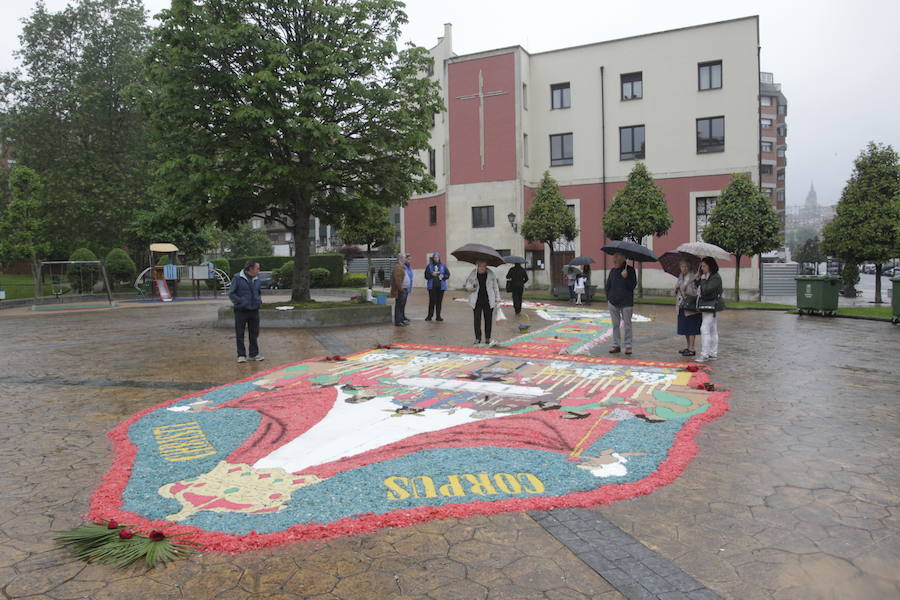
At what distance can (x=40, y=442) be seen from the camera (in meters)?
5.60

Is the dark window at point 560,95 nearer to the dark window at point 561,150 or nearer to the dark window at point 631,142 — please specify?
the dark window at point 561,150

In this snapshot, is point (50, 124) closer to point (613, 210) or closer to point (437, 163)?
point (437, 163)

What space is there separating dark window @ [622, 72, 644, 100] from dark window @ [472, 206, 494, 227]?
29.5 feet

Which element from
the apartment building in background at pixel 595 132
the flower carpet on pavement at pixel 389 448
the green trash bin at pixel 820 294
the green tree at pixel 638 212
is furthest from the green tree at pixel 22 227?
the green trash bin at pixel 820 294

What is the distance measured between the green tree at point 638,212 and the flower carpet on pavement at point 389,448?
60.2 feet

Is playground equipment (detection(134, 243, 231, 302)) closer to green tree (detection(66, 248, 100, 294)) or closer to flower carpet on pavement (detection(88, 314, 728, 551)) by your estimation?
green tree (detection(66, 248, 100, 294))

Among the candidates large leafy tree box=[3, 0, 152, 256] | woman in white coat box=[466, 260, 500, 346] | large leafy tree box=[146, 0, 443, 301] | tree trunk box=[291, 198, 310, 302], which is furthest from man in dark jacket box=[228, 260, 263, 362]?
large leafy tree box=[3, 0, 152, 256]

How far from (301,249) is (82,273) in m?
19.5

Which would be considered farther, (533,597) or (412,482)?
(412,482)

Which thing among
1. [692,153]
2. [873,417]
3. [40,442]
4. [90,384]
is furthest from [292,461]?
[692,153]

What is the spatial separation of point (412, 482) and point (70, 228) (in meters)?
31.4

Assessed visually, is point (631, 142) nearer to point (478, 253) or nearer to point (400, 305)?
point (400, 305)

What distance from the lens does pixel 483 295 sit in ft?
38.5

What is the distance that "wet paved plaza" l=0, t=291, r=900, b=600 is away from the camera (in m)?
3.10
